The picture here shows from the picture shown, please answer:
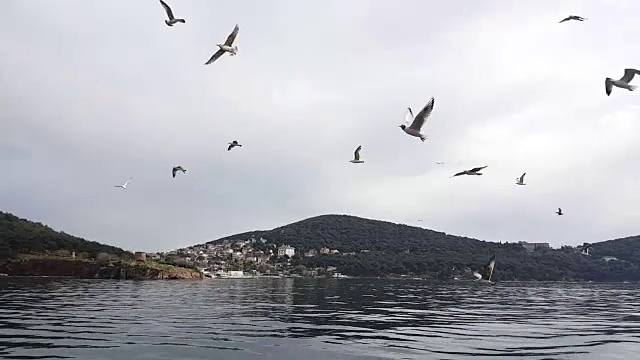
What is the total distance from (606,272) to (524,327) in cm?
12939

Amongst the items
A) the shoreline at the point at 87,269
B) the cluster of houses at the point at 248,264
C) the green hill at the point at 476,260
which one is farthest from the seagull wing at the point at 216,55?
the cluster of houses at the point at 248,264

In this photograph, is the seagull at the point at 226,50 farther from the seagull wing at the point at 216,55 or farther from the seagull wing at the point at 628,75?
the seagull wing at the point at 628,75

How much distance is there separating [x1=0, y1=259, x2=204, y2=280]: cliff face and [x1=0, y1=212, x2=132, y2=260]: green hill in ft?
27.6

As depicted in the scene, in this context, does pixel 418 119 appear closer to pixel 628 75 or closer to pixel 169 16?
pixel 628 75

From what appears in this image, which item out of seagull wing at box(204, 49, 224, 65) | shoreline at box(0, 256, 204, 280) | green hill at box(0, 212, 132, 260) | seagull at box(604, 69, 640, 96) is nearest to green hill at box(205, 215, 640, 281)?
green hill at box(0, 212, 132, 260)

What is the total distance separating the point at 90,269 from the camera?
105000 mm

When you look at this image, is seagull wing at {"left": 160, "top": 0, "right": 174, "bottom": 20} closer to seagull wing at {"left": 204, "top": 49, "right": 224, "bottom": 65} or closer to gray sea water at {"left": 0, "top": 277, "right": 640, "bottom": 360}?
seagull wing at {"left": 204, "top": 49, "right": 224, "bottom": 65}

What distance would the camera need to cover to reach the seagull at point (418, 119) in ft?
63.3

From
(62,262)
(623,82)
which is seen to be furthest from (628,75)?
(62,262)

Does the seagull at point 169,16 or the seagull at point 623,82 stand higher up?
the seagull at point 169,16

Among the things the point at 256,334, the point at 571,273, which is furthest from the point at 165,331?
the point at 571,273

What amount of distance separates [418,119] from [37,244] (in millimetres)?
123760

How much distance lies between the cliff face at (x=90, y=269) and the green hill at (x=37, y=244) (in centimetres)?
840

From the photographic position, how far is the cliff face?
101875 millimetres
